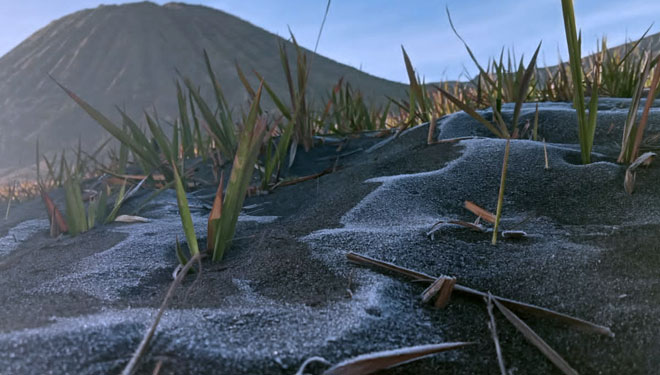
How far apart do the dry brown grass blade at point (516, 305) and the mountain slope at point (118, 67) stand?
28.0 metres

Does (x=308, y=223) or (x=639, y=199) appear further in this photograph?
(x=308, y=223)

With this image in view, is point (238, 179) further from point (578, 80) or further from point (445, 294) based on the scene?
point (578, 80)

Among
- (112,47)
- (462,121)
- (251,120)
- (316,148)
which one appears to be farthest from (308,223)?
(112,47)

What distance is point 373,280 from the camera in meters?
0.68

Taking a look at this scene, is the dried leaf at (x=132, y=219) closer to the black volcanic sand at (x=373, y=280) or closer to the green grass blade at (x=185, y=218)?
the black volcanic sand at (x=373, y=280)

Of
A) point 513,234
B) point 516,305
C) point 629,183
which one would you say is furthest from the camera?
point 629,183

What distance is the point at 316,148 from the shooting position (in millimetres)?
2021

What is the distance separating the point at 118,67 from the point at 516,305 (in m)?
36.5

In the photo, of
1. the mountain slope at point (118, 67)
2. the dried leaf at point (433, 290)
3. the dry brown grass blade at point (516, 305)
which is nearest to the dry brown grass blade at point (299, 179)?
the dry brown grass blade at point (516, 305)

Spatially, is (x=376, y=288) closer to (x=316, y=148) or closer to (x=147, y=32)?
(x=316, y=148)

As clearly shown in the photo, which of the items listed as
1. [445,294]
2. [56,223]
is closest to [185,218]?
[445,294]

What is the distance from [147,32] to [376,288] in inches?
1504

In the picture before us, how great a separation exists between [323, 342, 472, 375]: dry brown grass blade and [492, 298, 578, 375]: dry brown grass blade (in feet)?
0.33

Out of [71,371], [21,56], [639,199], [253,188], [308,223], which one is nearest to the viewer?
[71,371]
